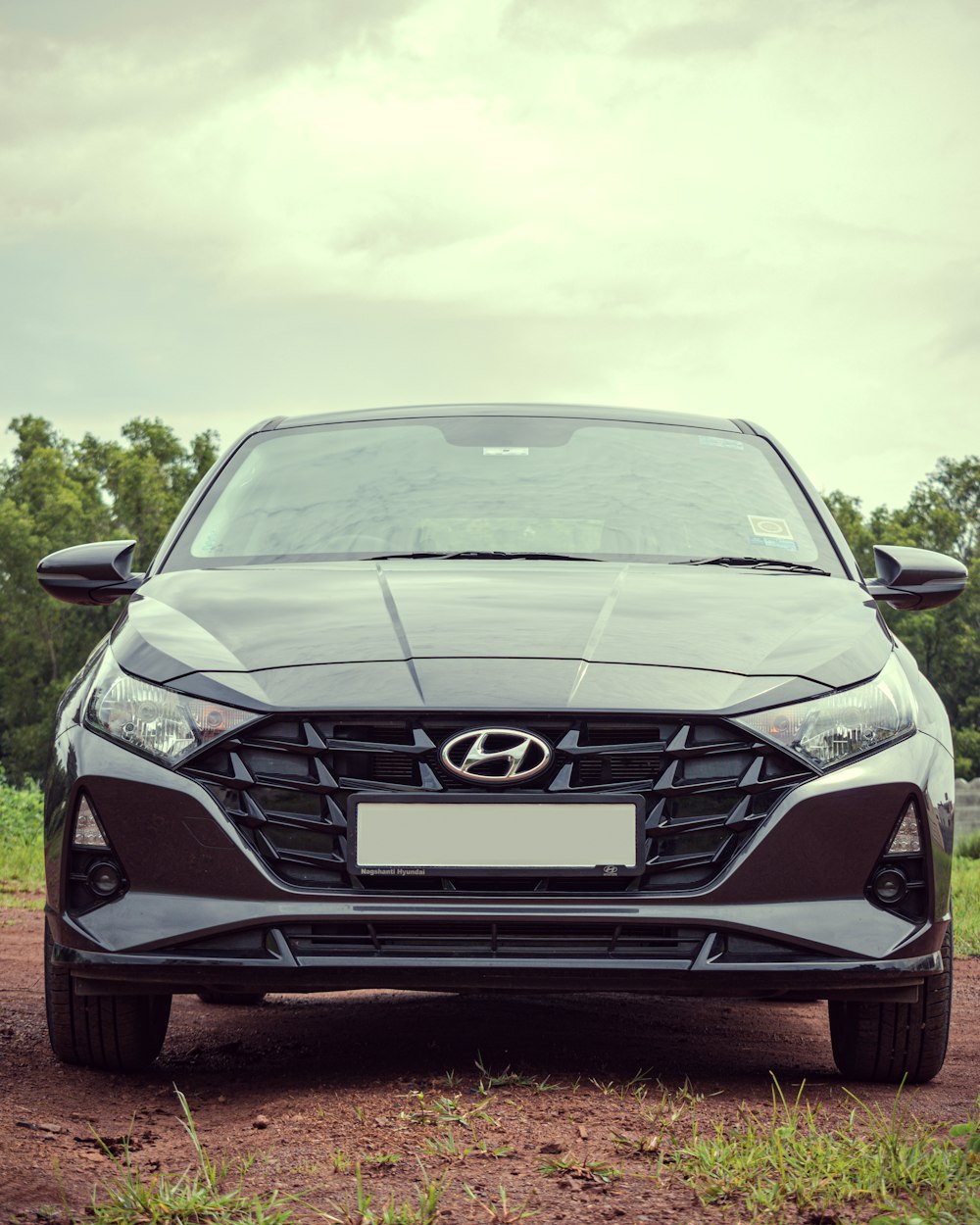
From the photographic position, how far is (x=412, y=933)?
321 cm

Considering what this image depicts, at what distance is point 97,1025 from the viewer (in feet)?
11.9

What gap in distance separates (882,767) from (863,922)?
1.06 feet

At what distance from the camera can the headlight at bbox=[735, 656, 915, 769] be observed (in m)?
3.23

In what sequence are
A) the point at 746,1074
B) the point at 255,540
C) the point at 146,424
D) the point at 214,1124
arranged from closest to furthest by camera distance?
the point at 214,1124 → the point at 746,1074 → the point at 255,540 → the point at 146,424

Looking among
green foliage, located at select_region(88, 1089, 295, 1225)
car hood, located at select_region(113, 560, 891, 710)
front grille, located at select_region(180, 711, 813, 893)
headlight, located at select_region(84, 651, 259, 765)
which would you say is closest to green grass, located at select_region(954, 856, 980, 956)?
car hood, located at select_region(113, 560, 891, 710)

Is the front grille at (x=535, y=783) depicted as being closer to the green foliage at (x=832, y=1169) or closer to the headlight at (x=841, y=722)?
the headlight at (x=841, y=722)

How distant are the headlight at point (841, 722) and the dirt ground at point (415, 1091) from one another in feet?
2.37

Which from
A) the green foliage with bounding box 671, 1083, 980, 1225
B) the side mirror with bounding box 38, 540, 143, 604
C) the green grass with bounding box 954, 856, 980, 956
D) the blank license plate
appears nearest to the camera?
the green foliage with bounding box 671, 1083, 980, 1225

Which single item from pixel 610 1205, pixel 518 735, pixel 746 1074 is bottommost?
pixel 746 1074

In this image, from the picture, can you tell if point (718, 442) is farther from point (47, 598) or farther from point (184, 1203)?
point (47, 598)

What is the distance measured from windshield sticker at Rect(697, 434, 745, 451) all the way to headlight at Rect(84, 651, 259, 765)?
2.17 meters

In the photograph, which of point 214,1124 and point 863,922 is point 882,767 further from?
point 214,1124

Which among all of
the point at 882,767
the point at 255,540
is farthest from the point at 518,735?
the point at 255,540

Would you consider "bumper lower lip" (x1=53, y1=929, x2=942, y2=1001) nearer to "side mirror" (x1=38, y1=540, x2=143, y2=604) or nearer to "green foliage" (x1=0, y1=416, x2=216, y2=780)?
"side mirror" (x1=38, y1=540, x2=143, y2=604)
